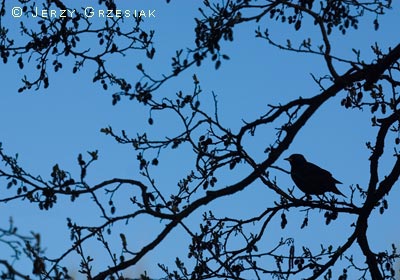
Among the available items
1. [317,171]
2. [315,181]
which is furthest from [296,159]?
[315,181]

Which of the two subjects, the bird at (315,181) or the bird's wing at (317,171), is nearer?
the bird at (315,181)

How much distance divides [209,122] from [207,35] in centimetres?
164

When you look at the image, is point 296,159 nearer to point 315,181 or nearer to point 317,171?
point 317,171

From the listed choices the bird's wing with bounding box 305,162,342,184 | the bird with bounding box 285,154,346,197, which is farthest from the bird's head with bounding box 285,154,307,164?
the bird with bounding box 285,154,346,197

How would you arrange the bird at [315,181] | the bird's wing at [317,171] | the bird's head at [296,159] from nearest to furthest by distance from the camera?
the bird at [315,181] < the bird's wing at [317,171] < the bird's head at [296,159]

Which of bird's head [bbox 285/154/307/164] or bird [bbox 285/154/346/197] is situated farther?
bird's head [bbox 285/154/307/164]

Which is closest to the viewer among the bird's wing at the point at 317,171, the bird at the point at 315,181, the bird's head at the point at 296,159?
the bird at the point at 315,181

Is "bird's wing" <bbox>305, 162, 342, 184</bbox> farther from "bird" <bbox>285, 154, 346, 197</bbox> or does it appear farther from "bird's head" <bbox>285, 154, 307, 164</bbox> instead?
"bird's head" <bbox>285, 154, 307, 164</bbox>

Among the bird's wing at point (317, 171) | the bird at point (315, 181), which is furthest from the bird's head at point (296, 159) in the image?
the bird at point (315, 181)

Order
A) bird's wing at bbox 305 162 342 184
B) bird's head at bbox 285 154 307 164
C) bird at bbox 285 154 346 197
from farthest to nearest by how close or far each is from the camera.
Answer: bird's head at bbox 285 154 307 164
bird's wing at bbox 305 162 342 184
bird at bbox 285 154 346 197

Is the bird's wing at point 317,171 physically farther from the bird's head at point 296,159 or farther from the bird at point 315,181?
the bird's head at point 296,159

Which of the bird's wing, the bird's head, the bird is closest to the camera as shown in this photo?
the bird

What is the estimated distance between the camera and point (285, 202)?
33.0ft

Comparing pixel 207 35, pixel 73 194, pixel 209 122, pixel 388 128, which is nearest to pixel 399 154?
pixel 388 128
